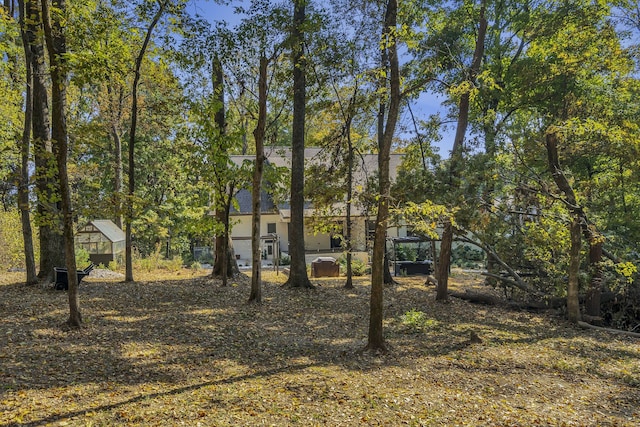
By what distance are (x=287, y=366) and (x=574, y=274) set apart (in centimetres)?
813

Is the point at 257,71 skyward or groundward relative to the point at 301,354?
skyward

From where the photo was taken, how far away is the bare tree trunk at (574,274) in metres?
10.3

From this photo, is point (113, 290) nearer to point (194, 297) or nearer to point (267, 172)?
point (194, 297)

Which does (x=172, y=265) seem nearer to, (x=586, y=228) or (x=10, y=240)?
(x=10, y=240)

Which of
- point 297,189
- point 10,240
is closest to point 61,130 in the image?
point 297,189

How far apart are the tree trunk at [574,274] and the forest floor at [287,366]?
37 cm

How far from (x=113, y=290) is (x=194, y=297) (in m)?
2.28

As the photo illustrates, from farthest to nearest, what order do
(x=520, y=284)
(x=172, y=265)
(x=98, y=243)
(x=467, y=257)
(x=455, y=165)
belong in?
(x=467, y=257) < (x=98, y=243) < (x=172, y=265) < (x=520, y=284) < (x=455, y=165)

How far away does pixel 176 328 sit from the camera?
8203 millimetres

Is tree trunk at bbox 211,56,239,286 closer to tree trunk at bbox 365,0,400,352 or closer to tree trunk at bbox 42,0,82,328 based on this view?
tree trunk at bbox 42,0,82,328

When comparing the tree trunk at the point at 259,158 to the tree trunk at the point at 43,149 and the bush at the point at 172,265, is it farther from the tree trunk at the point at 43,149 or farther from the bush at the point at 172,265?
the bush at the point at 172,265

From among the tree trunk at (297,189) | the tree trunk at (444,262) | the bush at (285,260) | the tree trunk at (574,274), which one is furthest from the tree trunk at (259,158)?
the bush at (285,260)

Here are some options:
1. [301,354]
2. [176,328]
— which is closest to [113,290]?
[176,328]

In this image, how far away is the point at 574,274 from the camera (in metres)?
10.5
